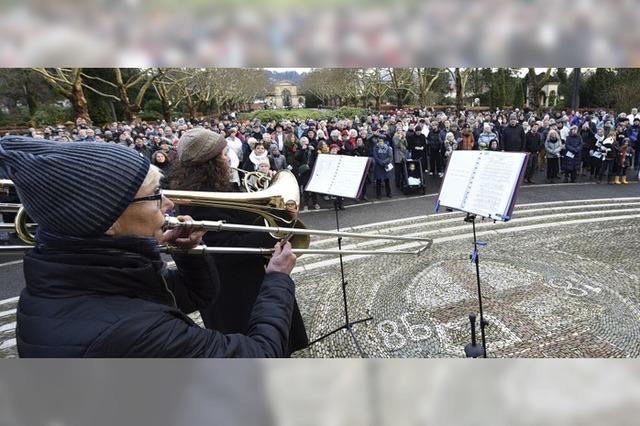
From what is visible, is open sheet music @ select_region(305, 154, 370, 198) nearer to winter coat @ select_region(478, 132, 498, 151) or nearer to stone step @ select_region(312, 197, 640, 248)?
stone step @ select_region(312, 197, 640, 248)

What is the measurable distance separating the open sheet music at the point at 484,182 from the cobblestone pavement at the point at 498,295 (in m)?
1.29

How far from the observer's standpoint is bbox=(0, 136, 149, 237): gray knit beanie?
831mm

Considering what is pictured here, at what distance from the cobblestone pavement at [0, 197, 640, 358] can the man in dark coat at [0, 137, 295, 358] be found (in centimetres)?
232

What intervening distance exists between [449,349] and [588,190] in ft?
23.9

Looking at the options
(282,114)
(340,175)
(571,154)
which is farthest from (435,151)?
(282,114)

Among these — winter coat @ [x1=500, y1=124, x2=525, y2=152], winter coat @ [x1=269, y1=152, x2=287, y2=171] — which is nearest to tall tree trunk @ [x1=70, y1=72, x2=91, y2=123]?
winter coat @ [x1=269, y1=152, x2=287, y2=171]

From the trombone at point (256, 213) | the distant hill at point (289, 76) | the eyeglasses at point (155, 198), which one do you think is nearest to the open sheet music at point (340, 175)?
the trombone at point (256, 213)

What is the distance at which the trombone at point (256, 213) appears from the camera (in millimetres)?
1498

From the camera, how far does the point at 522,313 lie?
351 cm

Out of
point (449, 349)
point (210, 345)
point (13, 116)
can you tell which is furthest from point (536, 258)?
point (13, 116)

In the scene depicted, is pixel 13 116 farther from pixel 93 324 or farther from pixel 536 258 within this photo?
pixel 536 258

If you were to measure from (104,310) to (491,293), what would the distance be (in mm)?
3859

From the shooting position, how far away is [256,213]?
1.94m

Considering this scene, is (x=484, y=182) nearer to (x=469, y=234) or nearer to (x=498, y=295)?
(x=498, y=295)
